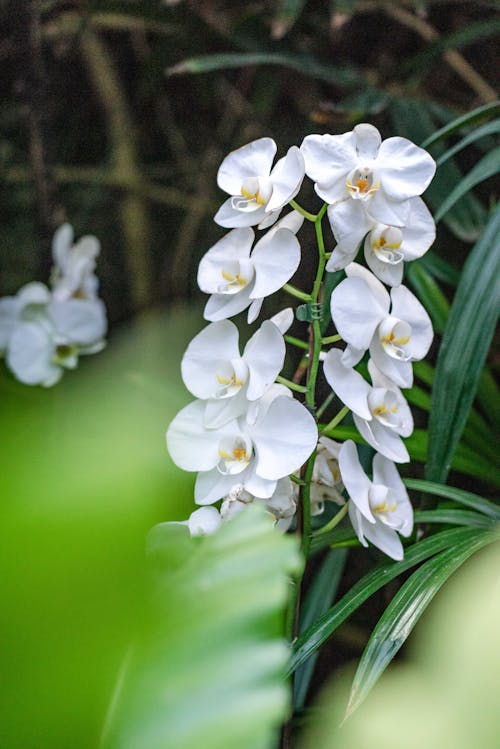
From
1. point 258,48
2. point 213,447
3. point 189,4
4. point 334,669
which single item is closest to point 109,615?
point 213,447

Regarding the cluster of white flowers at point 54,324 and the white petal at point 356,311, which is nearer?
the white petal at point 356,311

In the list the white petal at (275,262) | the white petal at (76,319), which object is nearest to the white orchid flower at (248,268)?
the white petal at (275,262)

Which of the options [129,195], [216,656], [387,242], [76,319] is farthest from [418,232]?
[129,195]

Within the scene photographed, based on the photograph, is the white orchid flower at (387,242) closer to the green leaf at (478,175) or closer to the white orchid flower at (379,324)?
the white orchid flower at (379,324)

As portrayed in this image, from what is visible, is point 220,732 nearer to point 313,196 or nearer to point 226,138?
point 313,196

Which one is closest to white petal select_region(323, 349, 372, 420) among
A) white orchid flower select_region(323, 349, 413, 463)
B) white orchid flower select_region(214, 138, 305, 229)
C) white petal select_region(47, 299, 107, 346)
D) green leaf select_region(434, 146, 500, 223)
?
white orchid flower select_region(323, 349, 413, 463)

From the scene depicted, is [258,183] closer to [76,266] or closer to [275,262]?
[275,262]
